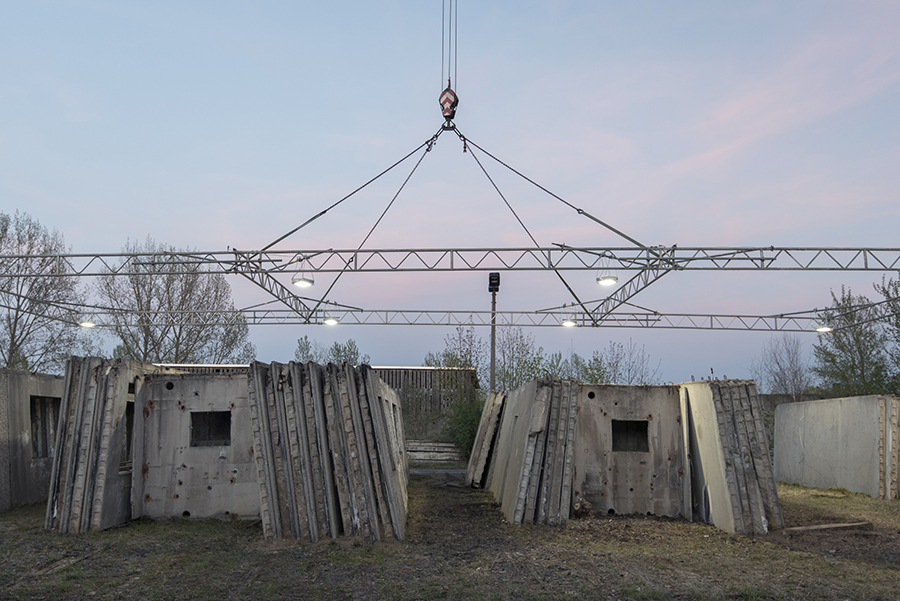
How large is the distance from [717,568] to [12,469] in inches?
440

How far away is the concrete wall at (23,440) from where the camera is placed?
1067 centimetres

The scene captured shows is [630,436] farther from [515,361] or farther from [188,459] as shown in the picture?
[515,361]

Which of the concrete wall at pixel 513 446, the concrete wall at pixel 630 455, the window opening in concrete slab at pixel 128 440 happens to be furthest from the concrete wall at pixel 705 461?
the window opening in concrete slab at pixel 128 440

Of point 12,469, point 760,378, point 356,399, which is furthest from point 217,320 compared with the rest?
point 760,378

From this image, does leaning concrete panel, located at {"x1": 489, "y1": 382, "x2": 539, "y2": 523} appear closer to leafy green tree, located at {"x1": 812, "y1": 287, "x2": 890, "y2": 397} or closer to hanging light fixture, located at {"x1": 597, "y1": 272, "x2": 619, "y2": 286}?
hanging light fixture, located at {"x1": 597, "y1": 272, "x2": 619, "y2": 286}

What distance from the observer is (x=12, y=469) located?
10797 millimetres

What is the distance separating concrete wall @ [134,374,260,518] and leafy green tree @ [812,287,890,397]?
23324 mm

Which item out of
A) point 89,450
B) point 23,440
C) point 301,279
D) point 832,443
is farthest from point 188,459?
point 832,443

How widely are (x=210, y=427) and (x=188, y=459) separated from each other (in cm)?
81

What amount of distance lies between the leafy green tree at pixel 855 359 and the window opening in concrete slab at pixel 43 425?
84.7 ft

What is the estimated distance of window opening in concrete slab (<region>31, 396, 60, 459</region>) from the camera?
11.8 m

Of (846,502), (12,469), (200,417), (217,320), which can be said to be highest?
(217,320)

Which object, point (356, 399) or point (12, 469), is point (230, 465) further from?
point (12, 469)

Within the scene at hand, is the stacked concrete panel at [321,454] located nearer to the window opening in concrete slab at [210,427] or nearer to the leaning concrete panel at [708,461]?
the window opening in concrete slab at [210,427]
